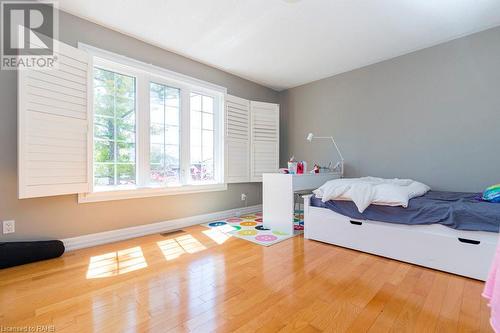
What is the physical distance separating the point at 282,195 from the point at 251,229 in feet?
2.08

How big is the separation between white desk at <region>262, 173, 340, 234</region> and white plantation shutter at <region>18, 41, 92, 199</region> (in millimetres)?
2053

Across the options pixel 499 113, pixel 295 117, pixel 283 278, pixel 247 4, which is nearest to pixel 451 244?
pixel 283 278

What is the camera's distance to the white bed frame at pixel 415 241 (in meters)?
1.74

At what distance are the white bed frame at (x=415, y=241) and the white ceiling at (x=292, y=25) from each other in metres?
2.04

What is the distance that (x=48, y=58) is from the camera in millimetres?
2104

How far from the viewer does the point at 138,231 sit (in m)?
2.79

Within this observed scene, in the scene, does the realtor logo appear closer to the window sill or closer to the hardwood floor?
Answer: the window sill

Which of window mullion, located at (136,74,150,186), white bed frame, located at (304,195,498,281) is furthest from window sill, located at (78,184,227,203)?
white bed frame, located at (304,195,498,281)

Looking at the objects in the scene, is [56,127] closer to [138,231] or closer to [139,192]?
[139,192]

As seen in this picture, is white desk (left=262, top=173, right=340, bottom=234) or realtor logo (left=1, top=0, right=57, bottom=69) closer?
realtor logo (left=1, top=0, right=57, bottom=69)

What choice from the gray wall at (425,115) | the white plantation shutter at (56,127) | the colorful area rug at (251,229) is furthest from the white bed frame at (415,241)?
the white plantation shutter at (56,127)

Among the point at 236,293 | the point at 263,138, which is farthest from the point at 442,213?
the point at 263,138

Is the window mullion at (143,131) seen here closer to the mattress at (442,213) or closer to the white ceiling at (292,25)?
the white ceiling at (292,25)

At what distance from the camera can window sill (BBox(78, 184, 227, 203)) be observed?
96.2 inches
